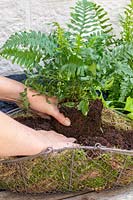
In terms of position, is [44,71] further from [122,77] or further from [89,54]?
[122,77]

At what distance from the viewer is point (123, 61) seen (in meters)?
1.33

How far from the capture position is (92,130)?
1352 millimetres

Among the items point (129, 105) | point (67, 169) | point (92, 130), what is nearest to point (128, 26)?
point (129, 105)

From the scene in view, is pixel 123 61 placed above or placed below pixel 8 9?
below

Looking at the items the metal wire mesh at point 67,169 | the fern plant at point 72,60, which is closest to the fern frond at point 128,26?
the fern plant at point 72,60

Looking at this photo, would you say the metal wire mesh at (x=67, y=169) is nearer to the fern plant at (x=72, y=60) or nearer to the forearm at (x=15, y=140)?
the forearm at (x=15, y=140)

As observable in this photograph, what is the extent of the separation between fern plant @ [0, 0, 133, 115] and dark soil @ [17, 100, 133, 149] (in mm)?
29

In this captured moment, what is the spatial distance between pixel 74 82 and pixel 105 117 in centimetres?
17

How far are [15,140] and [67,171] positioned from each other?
149 mm

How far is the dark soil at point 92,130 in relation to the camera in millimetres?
1321

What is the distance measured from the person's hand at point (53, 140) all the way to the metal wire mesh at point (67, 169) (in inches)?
1.2

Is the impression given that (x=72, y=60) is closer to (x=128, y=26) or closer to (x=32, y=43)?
(x=32, y=43)

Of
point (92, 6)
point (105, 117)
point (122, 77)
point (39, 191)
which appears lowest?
point (39, 191)

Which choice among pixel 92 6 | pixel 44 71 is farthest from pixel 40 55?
pixel 92 6
